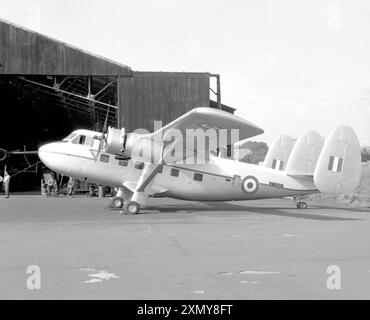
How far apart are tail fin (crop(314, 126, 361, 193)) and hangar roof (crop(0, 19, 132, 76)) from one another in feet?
48.7

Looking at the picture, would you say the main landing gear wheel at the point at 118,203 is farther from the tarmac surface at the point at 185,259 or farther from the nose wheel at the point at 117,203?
the tarmac surface at the point at 185,259

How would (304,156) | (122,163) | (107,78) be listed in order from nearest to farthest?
(122,163) → (304,156) → (107,78)

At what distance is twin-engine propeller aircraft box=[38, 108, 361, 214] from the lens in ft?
64.6

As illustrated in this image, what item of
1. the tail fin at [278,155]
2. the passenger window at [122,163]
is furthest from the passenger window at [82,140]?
the tail fin at [278,155]

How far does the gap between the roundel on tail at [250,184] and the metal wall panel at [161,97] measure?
9944 millimetres

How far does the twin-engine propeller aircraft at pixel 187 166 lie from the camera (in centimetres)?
1970

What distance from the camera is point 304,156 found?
22.8m

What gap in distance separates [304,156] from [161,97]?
11.0 meters

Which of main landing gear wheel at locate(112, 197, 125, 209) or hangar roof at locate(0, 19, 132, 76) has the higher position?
hangar roof at locate(0, 19, 132, 76)

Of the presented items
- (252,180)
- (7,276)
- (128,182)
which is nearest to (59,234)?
(7,276)

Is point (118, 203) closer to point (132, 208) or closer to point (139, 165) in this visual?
point (139, 165)

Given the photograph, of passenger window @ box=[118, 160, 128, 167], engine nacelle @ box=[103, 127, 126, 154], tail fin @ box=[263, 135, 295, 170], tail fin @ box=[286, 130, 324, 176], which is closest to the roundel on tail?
tail fin @ box=[286, 130, 324, 176]

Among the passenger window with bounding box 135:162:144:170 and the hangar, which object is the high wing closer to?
the passenger window with bounding box 135:162:144:170

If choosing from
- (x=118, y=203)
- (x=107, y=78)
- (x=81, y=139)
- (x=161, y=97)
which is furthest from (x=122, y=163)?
(x=107, y=78)
